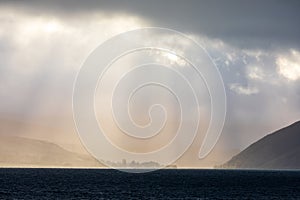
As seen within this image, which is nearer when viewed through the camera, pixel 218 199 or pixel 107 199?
pixel 107 199

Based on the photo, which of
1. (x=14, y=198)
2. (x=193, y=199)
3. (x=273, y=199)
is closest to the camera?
(x=14, y=198)

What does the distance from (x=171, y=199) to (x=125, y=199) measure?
500 inches

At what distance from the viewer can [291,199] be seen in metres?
164

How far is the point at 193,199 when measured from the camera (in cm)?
15362

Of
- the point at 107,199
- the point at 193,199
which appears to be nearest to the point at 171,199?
the point at 193,199

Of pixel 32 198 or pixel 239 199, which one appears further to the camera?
pixel 239 199

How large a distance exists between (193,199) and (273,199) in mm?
25177

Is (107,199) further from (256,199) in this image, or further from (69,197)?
(256,199)

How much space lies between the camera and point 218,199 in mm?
157625

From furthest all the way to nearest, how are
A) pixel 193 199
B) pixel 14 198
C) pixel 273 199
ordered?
pixel 273 199 → pixel 193 199 → pixel 14 198

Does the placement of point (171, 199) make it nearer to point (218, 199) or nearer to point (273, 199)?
point (218, 199)

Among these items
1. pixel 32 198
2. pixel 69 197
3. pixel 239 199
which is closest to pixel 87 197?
pixel 69 197

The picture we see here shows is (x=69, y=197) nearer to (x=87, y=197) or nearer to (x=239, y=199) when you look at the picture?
(x=87, y=197)

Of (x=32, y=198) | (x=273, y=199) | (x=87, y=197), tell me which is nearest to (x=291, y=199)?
(x=273, y=199)
